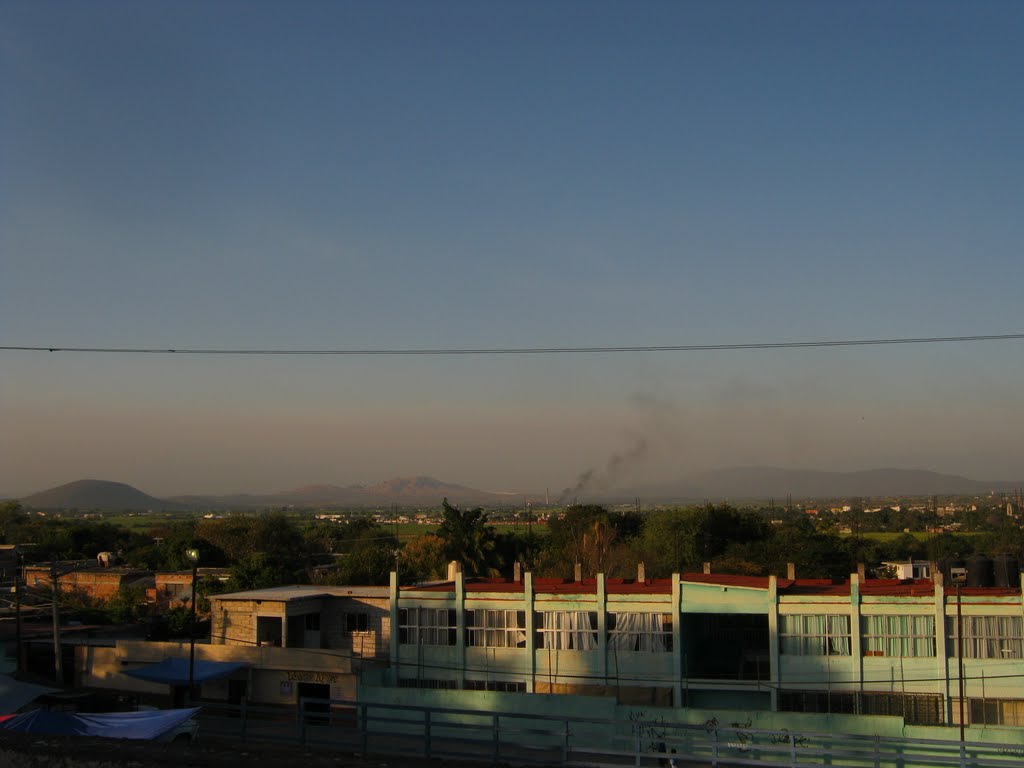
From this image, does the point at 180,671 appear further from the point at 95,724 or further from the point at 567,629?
the point at 95,724

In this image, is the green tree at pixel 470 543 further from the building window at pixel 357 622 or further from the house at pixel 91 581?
the building window at pixel 357 622

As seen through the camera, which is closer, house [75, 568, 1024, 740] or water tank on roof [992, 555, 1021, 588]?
house [75, 568, 1024, 740]

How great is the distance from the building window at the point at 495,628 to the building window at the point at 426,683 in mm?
1630

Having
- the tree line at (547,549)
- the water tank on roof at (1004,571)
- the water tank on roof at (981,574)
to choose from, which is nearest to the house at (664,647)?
the water tank on roof at (981,574)

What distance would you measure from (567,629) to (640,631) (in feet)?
8.95

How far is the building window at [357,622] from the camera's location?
3991cm

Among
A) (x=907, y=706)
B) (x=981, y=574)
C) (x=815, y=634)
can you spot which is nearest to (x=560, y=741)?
(x=815, y=634)

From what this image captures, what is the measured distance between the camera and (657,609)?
113 feet

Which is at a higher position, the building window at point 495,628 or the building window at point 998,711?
the building window at point 495,628

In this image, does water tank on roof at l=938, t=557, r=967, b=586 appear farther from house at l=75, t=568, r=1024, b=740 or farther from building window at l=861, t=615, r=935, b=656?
building window at l=861, t=615, r=935, b=656

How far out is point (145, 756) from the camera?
15586 mm

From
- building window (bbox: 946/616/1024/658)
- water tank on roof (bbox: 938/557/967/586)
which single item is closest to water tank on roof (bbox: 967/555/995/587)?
water tank on roof (bbox: 938/557/967/586)

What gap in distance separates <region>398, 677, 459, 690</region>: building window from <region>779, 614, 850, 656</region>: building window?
1218cm

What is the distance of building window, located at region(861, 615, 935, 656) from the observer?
31953 mm
